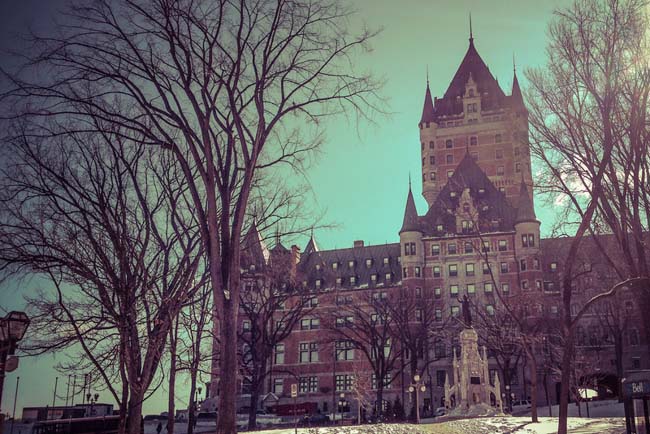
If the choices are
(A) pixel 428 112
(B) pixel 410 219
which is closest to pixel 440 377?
(B) pixel 410 219

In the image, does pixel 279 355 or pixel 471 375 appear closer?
pixel 471 375

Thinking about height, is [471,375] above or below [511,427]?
above

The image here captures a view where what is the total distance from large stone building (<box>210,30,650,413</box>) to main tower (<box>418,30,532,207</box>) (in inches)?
5.7

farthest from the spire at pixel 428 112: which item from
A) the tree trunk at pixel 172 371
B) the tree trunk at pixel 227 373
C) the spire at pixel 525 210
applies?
the tree trunk at pixel 227 373

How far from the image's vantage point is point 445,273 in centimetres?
7475

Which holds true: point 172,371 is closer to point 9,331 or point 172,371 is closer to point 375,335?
point 9,331

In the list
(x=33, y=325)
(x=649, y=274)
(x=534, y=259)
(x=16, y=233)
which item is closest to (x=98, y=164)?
(x=16, y=233)

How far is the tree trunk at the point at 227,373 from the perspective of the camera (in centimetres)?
1188

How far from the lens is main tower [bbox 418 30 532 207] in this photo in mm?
89062

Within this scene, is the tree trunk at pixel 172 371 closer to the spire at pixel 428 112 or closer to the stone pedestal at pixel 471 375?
the stone pedestal at pixel 471 375

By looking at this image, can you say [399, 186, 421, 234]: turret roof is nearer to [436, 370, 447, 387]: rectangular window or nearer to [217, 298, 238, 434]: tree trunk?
[436, 370, 447, 387]: rectangular window

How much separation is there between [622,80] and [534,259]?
55.7 metres

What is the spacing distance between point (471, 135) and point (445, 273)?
84.4 ft

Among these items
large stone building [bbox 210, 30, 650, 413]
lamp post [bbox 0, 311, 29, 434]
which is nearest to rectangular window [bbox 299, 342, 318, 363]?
large stone building [bbox 210, 30, 650, 413]
